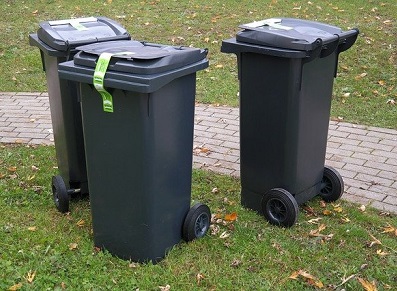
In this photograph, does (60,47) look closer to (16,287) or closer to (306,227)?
(16,287)

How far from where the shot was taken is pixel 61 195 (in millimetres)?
4410

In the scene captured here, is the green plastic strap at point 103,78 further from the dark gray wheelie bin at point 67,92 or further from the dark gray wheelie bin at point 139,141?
the dark gray wheelie bin at point 67,92

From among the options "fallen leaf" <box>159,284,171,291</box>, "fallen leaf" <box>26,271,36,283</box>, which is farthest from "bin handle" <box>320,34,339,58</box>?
"fallen leaf" <box>26,271,36,283</box>

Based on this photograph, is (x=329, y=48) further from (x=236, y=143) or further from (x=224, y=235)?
(x=236, y=143)

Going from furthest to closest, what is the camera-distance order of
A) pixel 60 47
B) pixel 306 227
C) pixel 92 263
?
pixel 306 227 < pixel 60 47 < pixel 92 263

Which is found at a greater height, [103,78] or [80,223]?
[103,78]

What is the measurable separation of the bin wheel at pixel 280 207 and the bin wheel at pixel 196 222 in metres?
0.50

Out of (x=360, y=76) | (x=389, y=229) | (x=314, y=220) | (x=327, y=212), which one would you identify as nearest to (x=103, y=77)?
(x=314, y=220)

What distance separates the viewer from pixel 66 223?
434cm

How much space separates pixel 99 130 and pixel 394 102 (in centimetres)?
463

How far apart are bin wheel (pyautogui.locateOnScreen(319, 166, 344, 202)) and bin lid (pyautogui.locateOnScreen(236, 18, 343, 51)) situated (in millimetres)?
1141

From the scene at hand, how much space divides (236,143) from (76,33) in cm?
234

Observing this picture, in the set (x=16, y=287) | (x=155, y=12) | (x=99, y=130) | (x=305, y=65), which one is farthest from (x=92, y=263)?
(x=155, y=12)

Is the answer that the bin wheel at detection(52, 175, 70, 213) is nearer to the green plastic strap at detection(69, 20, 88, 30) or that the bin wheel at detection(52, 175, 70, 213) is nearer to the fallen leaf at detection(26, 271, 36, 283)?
the fallen leaf at detection(26, 271, 36, 283)
